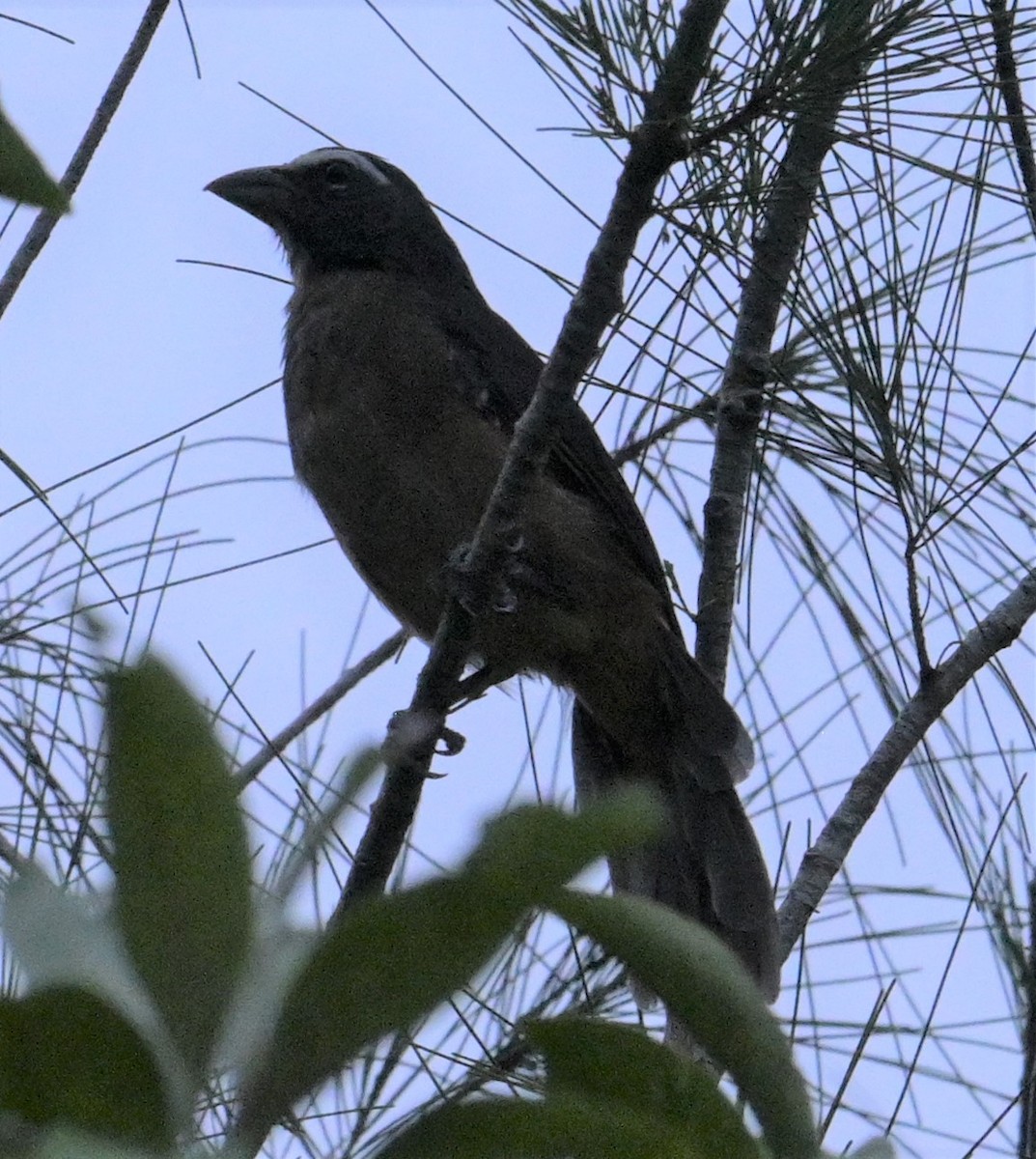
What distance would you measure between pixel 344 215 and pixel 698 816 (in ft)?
7.03

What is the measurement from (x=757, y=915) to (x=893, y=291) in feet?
5.54

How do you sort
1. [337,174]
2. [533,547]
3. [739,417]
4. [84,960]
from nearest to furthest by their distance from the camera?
[84,960] → [739,417] → [533,547] → [337,174]

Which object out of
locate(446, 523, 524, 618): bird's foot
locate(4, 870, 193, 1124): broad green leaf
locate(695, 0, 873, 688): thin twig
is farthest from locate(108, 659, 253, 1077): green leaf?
locate(695, 0, 873, 688): thin twig

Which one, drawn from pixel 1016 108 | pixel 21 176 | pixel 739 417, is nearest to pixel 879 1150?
pixel 21 176

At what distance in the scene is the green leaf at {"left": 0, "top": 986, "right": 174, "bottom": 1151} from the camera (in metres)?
0.55

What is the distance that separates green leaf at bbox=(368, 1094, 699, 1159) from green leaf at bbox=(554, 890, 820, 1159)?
0.04 metres

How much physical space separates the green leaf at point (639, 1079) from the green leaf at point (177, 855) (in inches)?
5.5

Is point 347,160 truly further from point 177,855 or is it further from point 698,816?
point 177,855

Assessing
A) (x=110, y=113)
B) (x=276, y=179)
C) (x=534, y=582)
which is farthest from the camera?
(x=276, y=179)

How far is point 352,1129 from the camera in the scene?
252 cm

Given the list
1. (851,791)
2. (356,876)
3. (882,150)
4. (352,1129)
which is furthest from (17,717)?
(882,150)

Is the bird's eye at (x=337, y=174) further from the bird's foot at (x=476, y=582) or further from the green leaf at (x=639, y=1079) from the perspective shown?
Answer: the green leaf at (x=639, y=1079)

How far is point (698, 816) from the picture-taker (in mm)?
4113

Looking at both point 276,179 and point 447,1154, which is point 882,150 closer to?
point 447,1154
